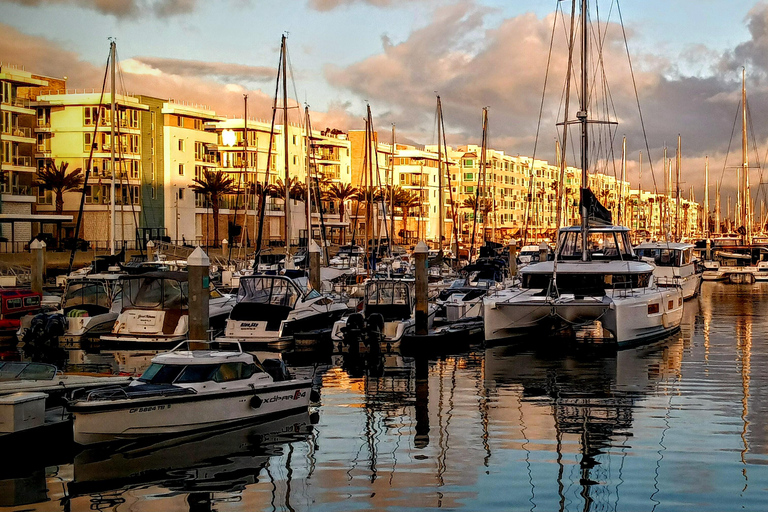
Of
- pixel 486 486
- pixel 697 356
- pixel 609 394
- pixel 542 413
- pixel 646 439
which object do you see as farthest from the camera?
pixel 697 356

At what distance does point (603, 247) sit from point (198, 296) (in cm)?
1705

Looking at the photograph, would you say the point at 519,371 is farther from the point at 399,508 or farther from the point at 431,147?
the point at 431,147

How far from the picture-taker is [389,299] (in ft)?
103

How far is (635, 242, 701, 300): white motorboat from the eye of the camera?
50031 millimetres

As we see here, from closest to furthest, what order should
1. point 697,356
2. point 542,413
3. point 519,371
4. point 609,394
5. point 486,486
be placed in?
point 486,486 < point 542,413 < point 609,394 < point 519,371 < point 697,356

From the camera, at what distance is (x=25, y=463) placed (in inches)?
607

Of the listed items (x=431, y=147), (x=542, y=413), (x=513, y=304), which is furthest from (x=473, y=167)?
(x=542, y=413)

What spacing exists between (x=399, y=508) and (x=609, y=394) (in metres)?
10.3

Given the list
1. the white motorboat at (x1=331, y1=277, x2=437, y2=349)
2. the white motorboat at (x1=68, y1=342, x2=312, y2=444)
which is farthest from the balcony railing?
the white motorboat at (x1=68, y1=342, x2=312, y2=444)

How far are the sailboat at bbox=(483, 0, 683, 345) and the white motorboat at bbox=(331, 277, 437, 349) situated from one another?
2.73m

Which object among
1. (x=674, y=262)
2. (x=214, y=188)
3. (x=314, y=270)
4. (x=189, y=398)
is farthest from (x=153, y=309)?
(x=214, y=188)

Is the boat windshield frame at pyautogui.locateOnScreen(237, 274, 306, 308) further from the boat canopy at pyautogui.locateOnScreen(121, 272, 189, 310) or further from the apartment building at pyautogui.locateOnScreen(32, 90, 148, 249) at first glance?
the apartment building at pyautogui.locateOnScreen(32, 90, 148, 249)

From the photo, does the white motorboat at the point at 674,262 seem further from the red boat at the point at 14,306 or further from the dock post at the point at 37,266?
→ the red boat at the point at 14,306

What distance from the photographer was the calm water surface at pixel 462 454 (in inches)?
527
